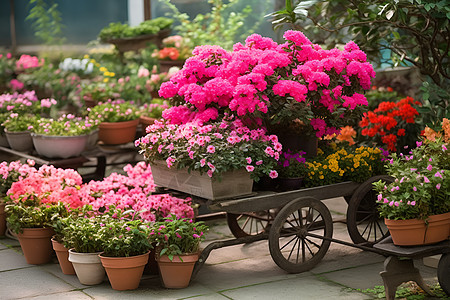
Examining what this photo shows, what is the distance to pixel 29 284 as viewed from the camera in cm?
524

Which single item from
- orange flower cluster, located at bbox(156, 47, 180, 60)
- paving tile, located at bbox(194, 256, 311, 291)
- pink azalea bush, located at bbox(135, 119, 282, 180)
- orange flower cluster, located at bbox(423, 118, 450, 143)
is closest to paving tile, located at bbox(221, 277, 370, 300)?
paving tile, located at bbox(194, 256, 311, 291)

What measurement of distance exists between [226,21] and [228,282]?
5.71 metres

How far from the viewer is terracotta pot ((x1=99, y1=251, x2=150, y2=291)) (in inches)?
195

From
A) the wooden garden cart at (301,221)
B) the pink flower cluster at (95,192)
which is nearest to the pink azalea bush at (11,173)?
the pink flower cluster at (95,192)

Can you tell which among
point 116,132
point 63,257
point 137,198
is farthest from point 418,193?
point 116,132

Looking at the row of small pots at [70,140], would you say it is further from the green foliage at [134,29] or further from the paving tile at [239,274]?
the green foliage at [134,29]

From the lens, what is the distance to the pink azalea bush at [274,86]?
17.4ft

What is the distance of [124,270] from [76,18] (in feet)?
19.2

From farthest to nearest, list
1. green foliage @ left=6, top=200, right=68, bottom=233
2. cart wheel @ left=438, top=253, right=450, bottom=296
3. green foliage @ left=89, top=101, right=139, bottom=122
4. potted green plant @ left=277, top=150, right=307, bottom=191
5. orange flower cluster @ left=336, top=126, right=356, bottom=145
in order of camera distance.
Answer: orange flower cluster @ left=336, top=126, right=356, bottom=145
green foliage @ left=89, top=101, right=139, bottom=122
green foliage @ left=6, top=200, right=68, bottom=233
potted green plant @ left=277, top=150, right=307, bottom=191
cart wheel @ left=438, top=253, right=450, bottom=296

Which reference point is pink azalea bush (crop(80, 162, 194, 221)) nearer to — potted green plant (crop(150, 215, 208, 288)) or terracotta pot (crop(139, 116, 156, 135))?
potted green plant (crop(150, 215, 208, 288))

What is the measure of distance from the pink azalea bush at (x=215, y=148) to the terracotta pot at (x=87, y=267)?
0.85 metres

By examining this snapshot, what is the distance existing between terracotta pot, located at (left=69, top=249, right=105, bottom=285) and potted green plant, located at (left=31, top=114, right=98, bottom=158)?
1.85 meters

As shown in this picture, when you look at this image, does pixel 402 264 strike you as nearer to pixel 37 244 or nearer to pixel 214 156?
pixel 214 156

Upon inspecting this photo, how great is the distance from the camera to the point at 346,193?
571cm
